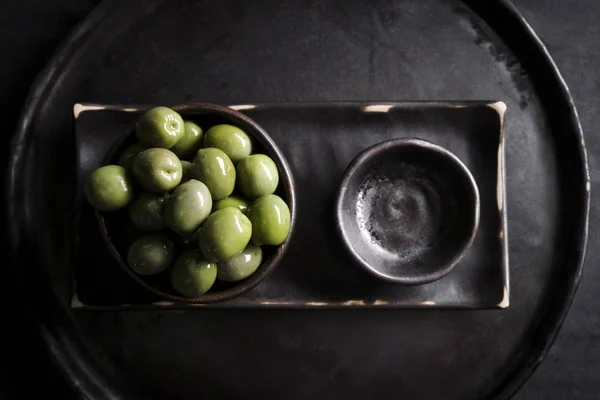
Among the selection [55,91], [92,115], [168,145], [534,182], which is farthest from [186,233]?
[534,182]

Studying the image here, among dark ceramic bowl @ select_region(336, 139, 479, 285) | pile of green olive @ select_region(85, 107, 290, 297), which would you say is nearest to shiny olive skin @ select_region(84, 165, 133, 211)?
pile of green olive @ select_region(85, 107, 290, 297)

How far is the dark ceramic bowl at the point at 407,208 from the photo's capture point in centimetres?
85

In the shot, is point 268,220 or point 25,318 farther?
point 25,318

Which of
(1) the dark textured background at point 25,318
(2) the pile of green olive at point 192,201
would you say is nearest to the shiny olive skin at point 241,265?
(2) the pile of green olive at point 192,201

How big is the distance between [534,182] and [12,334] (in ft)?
2.84

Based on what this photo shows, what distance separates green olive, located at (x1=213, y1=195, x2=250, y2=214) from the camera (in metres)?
0.76

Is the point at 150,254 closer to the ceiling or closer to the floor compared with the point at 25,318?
closer to the ceiling

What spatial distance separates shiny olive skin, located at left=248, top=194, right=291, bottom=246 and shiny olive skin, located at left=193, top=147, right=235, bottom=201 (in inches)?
1.8

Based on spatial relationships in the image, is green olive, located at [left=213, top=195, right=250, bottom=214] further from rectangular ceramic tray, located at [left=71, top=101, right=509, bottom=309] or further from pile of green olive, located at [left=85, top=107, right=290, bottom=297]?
rectangular ceramic tray, located at [left=71, top=101, right=509, bottom=309]

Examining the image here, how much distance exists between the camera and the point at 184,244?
76 centimetres

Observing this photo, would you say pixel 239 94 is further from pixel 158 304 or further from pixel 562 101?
pixel 562 101

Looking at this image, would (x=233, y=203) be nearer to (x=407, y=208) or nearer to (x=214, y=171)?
(x=214, y=171)

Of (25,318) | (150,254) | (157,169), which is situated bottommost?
(25,318)

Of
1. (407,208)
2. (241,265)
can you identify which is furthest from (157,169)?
(407,208)
